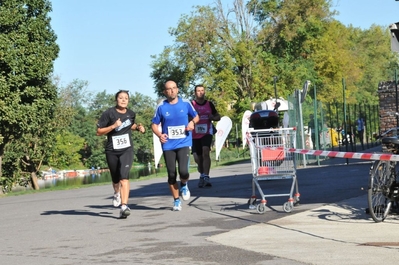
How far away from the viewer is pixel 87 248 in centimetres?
1024

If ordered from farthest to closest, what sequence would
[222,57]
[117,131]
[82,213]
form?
[222,57] < [82,213] < [117,131]

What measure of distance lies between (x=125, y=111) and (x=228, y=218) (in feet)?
8.90

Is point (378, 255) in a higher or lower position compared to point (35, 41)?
lower

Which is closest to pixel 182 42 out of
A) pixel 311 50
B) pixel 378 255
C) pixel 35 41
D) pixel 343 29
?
pixel 311 50

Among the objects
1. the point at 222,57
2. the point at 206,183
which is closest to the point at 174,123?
the point at 206,183

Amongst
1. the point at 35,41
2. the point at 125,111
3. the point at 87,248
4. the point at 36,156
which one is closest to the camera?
the point at 87,248

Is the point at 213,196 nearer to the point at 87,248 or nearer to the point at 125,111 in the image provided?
the point at 125,111

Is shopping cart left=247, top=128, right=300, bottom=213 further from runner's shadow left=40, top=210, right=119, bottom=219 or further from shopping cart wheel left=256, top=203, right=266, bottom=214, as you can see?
runner's shadow left=40, top=210, right=119, bottom=219

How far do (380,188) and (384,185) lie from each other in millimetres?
100

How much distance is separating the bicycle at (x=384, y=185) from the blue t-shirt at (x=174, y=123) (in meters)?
4.00

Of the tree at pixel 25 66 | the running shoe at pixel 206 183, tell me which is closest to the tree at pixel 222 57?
the tree at pixel 25 66

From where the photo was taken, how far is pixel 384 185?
1083cm

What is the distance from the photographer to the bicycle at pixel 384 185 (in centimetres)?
1062

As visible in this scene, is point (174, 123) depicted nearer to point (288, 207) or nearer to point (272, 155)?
point (272, 155)
